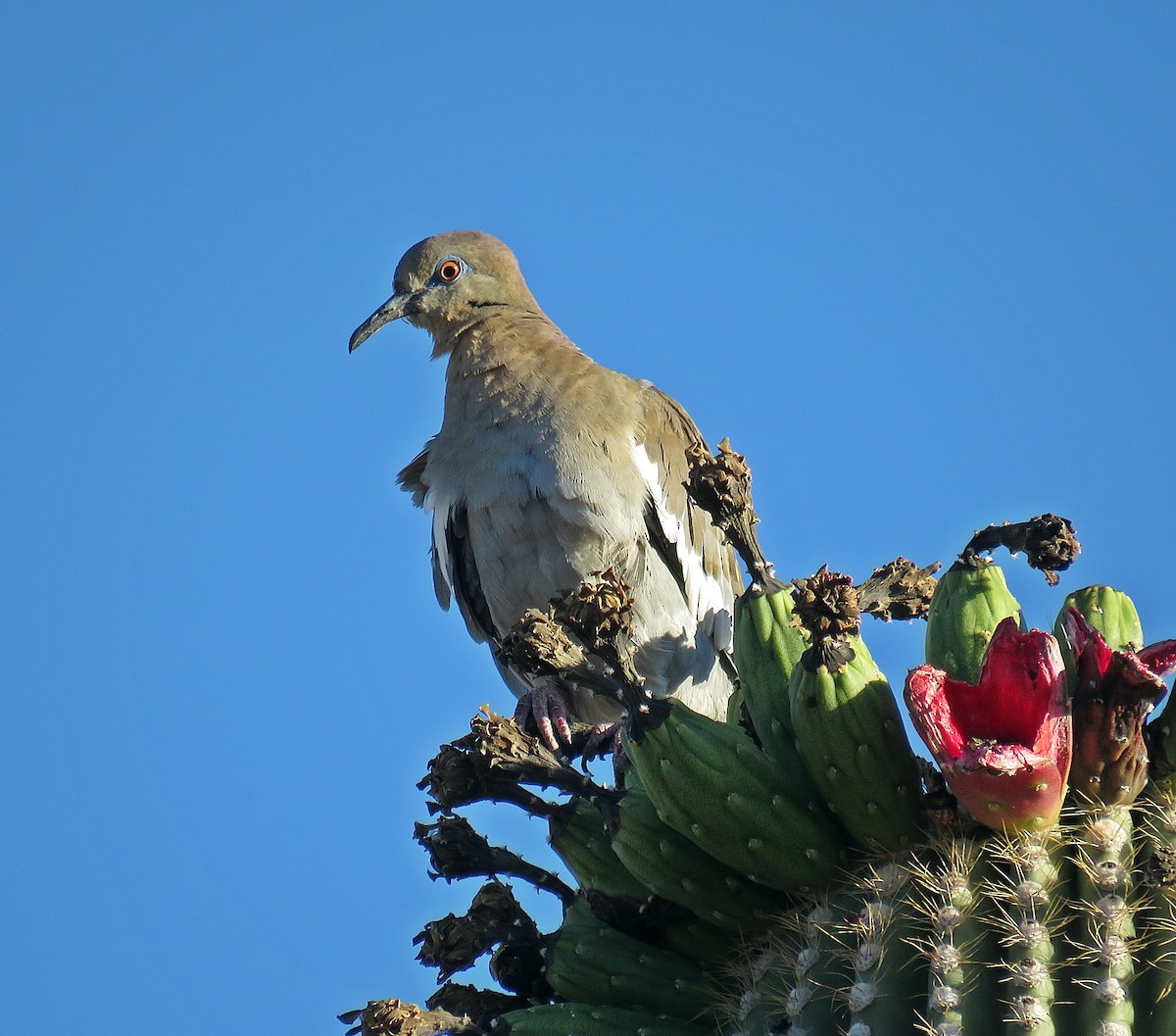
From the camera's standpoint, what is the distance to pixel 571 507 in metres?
6.11

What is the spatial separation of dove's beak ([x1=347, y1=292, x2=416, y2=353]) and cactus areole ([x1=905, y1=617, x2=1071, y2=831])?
5172mm

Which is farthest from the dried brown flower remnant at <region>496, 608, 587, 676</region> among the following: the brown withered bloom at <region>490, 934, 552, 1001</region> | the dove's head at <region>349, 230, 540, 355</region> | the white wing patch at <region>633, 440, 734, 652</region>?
the dove's head at <region>349, 230, 540, 355</region>

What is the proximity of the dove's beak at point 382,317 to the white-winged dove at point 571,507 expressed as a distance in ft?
2.11

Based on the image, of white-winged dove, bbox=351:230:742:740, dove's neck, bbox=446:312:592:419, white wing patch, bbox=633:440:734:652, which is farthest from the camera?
dove's neck, bbox=446:312:592:419

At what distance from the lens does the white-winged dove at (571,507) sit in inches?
244

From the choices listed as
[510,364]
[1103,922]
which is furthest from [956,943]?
[510,364]

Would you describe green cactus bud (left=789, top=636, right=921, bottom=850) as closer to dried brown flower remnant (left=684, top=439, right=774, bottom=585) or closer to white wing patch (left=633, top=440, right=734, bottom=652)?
dried brown flower remnant (left=684, top=439, right=774, bottom=585)

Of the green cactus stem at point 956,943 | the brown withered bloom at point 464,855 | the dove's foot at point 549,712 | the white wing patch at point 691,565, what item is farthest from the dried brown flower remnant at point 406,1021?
the white wing patch at point 691,565

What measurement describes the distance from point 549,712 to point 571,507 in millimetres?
1110

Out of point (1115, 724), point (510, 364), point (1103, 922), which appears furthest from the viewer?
point (510, 364)

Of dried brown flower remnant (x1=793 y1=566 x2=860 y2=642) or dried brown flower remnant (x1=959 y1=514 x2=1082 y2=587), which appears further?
dried brown flower remnant (x1=959 y1=514 x2=1082 y2=587)

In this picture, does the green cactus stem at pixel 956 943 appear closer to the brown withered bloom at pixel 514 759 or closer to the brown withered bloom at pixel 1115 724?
the brown withered bloom at pixel 1115 724

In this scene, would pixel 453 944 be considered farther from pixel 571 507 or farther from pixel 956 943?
pixel 571 507

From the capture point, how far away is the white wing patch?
20.7 feet
